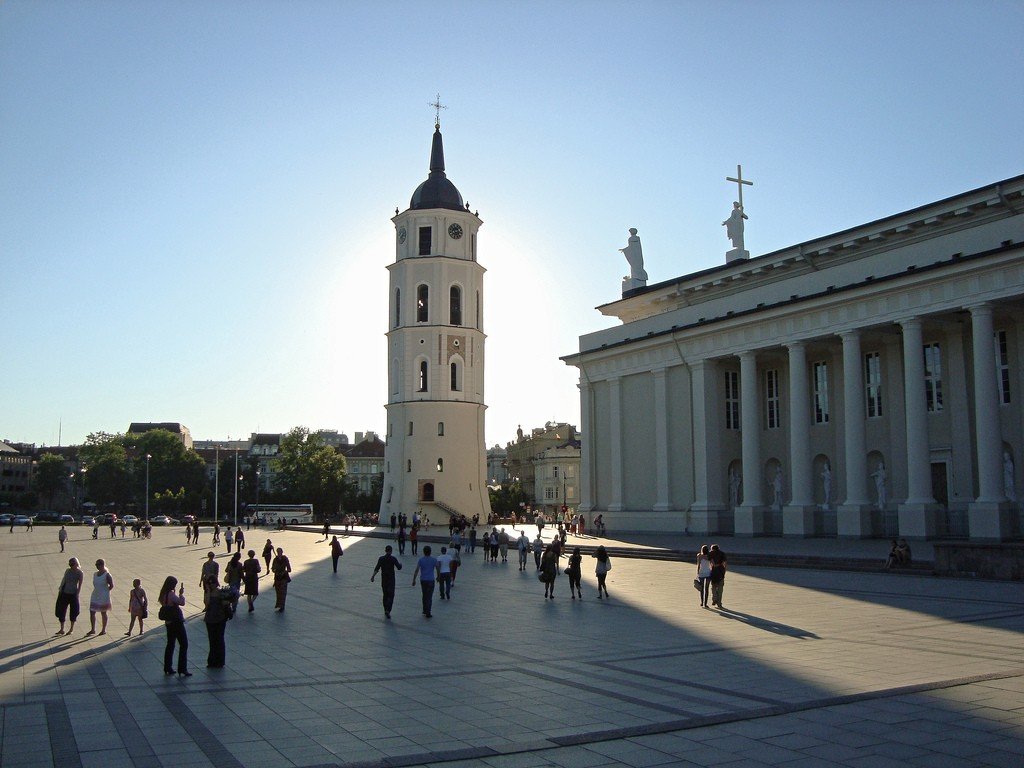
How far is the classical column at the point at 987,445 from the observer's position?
104ft

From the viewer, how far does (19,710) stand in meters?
10.7

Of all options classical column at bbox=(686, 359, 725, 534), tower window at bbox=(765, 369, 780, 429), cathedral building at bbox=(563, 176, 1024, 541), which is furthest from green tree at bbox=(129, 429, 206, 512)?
tower window at bbox=(765, 369, 780, 429)

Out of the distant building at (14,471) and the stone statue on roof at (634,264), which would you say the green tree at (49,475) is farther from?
the stone statue on roof at (634,264)

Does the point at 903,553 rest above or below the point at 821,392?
below

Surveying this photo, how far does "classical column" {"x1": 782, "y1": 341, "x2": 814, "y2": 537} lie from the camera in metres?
39.8

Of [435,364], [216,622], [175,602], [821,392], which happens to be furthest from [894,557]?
[435,364]

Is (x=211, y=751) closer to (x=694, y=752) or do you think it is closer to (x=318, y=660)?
(x=694, y=752)

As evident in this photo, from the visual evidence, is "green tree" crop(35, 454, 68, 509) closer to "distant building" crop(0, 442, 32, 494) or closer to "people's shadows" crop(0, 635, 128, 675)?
"distant building" crop(0, 442, 32, 494)

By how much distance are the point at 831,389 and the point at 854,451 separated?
5406mm

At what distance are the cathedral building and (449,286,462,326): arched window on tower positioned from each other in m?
23.7

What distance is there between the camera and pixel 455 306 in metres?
75.5

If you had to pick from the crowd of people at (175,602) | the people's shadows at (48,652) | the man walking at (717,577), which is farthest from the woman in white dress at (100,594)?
the man walking at (717,577)

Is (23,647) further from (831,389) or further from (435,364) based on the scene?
(435,364)

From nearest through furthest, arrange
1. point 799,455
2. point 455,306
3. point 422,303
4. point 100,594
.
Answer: point 100,594 → point 799,455 → point 422,303 → point 455,306
